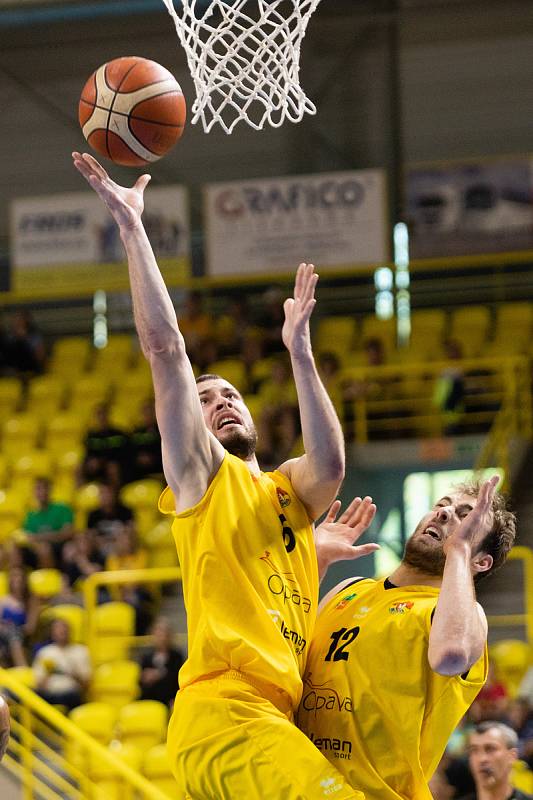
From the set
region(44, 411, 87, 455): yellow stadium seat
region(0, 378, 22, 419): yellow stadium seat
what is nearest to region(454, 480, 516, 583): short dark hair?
region(44, 411, 87, 455): yellow stadium seat

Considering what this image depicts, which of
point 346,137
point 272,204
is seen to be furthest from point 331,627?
point 346,137

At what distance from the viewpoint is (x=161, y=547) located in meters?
12.1

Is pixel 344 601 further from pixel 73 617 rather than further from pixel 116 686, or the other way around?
pixel 73 617

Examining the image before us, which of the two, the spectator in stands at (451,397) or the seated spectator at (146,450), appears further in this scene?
the spectator in stands at (451,397)

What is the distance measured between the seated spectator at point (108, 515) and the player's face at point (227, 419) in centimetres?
742

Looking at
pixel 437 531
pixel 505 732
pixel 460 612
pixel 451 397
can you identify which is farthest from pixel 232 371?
pixel 460 612

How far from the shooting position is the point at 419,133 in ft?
58.7

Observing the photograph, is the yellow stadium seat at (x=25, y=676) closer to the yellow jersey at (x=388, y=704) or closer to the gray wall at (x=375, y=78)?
the yellow jersey at (x=388, y=704)

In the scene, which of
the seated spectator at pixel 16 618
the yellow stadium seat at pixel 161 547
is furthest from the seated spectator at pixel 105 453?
the seated spectator at pixel 16 618

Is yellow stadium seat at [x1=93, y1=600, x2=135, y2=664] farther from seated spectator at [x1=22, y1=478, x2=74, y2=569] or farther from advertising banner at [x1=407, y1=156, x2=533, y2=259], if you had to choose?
advertising banner at [x1=407, y1=156, x2=533, y2=259]

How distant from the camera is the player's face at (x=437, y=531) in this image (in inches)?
186

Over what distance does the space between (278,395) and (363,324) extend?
9.90ft

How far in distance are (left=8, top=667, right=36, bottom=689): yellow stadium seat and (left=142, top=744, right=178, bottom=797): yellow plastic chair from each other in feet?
4.42

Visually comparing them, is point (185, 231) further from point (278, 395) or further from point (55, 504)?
point (55, 504)
